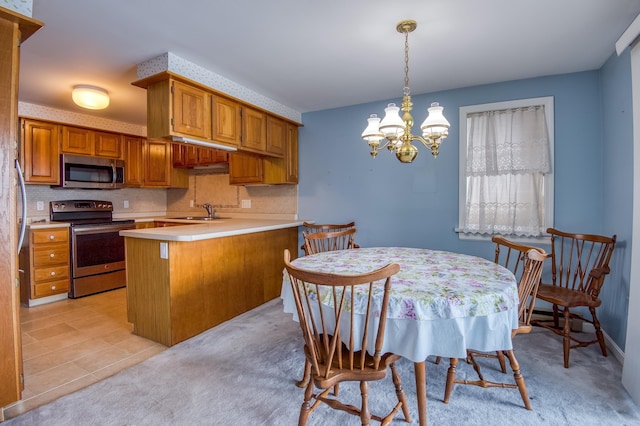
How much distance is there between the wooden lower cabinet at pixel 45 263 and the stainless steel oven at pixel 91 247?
0.27 ft

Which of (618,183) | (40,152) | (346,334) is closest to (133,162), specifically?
(40,152)

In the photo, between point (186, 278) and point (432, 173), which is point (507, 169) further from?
point (186, 278)

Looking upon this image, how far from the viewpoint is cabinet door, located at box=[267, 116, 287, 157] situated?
11.6ft

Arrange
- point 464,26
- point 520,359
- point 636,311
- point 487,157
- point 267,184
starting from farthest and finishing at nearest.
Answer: point 267,184 → point 487,157 → point 520,359 → point 464,26 → point 636,311

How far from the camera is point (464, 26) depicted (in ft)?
6.64

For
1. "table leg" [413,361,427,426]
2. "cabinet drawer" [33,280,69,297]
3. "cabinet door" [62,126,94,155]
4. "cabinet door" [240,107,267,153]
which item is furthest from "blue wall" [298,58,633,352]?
"cabinet drawer" [33,280,69,297]

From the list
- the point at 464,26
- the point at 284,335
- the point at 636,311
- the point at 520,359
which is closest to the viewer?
the point at 636,311

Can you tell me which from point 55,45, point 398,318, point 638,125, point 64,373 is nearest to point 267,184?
point 55,45

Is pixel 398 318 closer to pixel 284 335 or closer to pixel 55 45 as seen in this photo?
pixel 284 335

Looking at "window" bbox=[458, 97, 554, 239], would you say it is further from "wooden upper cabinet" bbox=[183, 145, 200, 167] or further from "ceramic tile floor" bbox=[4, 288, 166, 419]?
"wooden upper cabinet" bbox=[183, 145, 200, 167]

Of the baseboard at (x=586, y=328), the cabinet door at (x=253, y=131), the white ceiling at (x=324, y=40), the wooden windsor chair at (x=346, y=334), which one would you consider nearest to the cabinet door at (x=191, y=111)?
the white ceiling at (x=324, y=40)

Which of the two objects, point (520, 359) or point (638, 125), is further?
point (520, 359)

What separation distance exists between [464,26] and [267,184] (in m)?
2.75

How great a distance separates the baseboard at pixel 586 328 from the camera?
87.0 inches
